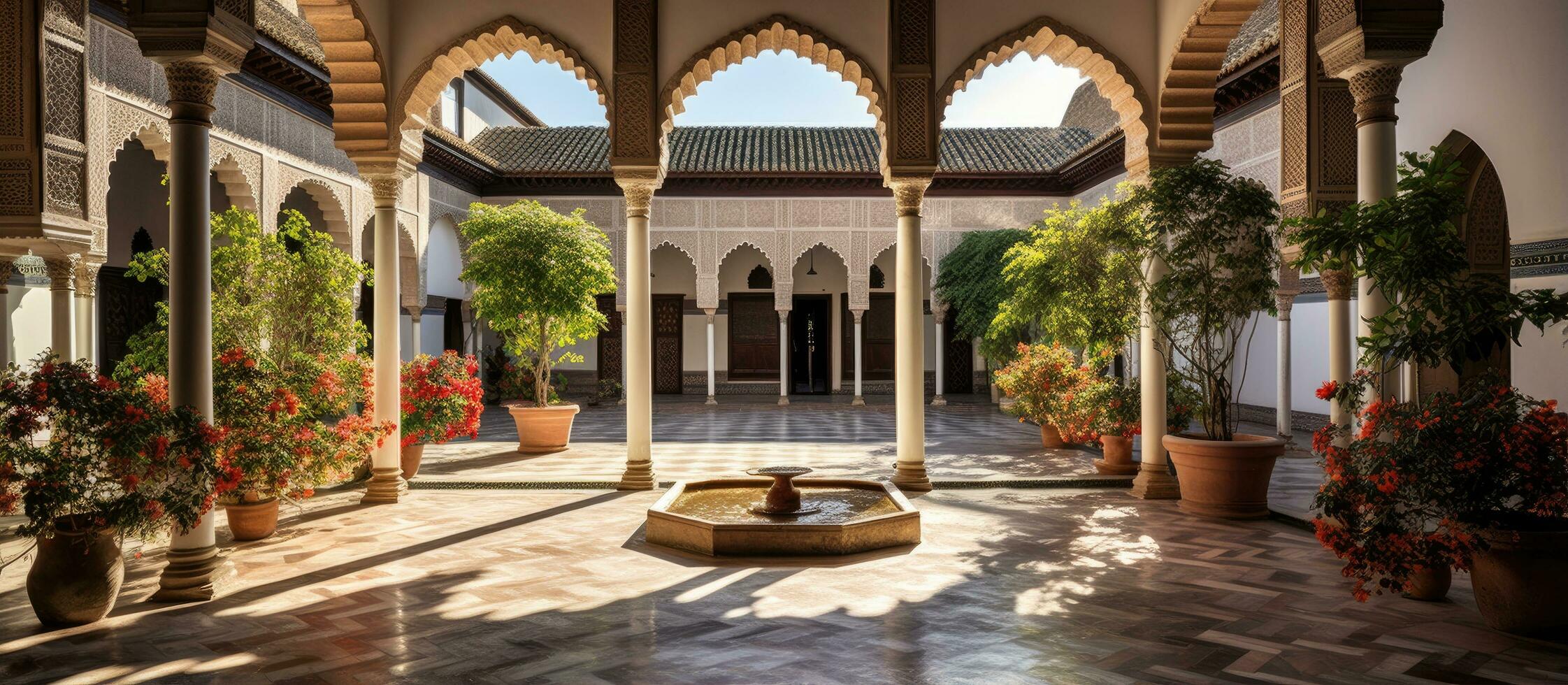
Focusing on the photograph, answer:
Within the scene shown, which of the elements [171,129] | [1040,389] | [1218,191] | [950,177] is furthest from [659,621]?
[950,177]

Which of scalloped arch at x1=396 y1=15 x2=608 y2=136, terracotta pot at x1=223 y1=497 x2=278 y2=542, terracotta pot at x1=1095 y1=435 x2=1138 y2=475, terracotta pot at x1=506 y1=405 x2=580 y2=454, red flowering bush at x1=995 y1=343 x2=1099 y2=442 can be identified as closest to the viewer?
terracotta pot at x1=223 y1=497 x2=278 y2=542

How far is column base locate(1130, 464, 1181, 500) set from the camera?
24.3 feet

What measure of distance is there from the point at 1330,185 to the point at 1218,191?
3.29 ft

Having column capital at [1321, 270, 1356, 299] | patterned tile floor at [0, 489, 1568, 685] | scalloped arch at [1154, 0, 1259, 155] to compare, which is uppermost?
scalloped arch at [1154, 0, 1259, 155]

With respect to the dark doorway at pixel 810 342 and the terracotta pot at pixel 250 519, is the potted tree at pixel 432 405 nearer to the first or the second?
the terracotta pot at pixel 250 519

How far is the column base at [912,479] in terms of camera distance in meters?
7.79

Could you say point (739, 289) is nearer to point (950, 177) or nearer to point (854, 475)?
point (950, 177)

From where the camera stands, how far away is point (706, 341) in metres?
22.1

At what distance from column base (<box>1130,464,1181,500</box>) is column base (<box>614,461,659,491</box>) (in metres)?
4.26

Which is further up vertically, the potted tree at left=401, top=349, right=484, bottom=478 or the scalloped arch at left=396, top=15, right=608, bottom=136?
the scalloped arch at left=396, top=15, right=608, bottom=136

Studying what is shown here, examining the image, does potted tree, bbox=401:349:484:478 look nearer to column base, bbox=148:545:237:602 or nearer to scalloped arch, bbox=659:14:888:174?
scalloped arch, bbox=659:14:888:174

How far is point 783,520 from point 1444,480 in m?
3.58

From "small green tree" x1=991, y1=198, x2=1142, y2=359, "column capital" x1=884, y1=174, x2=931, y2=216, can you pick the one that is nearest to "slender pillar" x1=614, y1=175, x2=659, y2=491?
"column capital" x1=884, y1=174, x2=931, y2=216

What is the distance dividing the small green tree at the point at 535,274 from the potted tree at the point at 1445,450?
8.36 m
